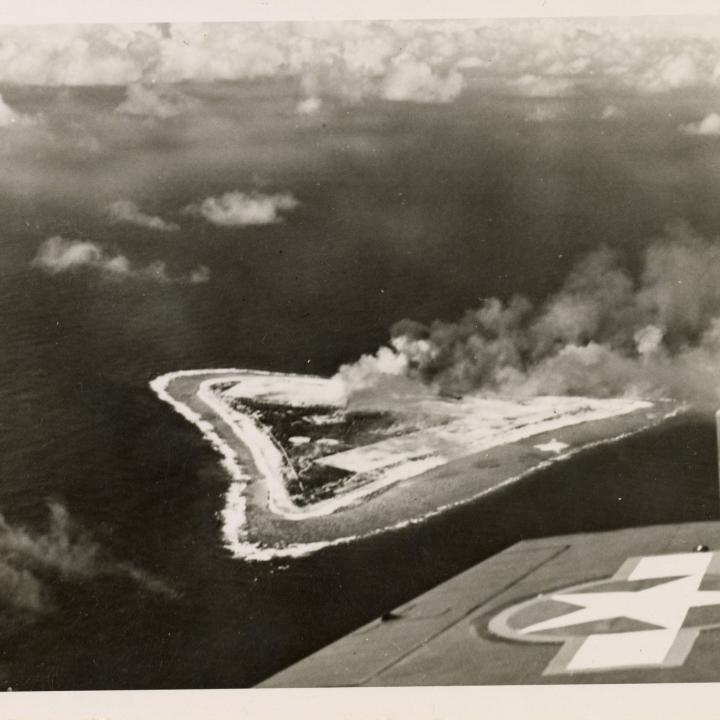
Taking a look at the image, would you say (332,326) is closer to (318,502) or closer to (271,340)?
(271,340)

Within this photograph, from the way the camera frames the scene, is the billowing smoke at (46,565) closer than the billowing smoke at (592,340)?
No

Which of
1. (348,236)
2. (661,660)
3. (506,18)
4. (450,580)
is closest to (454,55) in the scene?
(506,18)

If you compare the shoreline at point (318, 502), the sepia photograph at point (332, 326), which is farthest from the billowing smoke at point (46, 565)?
the shoreline at point (318, 502)

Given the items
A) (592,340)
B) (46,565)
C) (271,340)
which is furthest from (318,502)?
(592,340)

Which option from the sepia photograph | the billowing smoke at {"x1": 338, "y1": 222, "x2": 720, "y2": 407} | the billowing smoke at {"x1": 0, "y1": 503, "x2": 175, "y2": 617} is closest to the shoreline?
the sepia photograph

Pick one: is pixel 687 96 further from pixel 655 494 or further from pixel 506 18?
pixel 655 494

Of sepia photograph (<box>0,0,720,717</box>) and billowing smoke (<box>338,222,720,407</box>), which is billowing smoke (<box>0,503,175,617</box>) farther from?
billowing smoke (<box>338,222,720,407</box>)

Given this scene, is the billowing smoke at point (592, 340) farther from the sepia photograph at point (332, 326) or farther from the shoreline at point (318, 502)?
the shoreline at point (318, 502)
